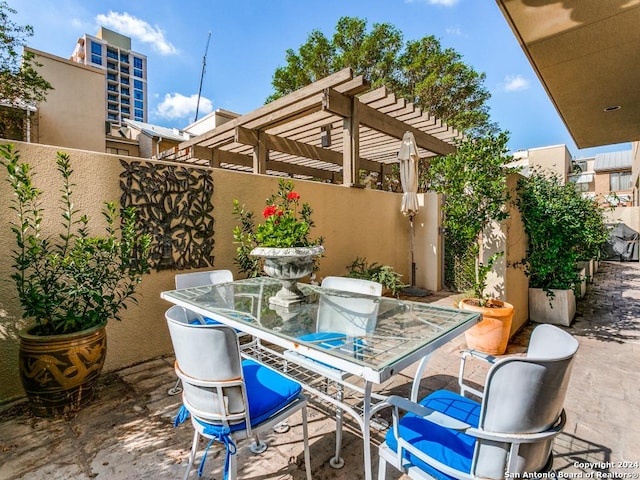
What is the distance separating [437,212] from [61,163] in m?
6.27

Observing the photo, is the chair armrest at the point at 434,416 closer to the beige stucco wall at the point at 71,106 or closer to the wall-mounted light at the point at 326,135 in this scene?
the wall-mounted light at the point at 326,135

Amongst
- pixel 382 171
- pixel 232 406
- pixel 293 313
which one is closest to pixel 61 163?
pixel 293 313

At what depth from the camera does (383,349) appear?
1509 millimetres

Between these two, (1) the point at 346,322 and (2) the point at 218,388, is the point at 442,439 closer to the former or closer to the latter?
(1) the point at 346,322

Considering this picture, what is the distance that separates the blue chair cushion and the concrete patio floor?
65cm

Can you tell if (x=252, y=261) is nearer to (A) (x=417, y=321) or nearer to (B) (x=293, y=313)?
(B) (x=293, y=313)

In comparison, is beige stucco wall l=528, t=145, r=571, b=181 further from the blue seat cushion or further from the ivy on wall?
the blue seat cushion

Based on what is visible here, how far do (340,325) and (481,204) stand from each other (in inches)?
111

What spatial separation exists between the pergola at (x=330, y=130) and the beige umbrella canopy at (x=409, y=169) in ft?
1.46

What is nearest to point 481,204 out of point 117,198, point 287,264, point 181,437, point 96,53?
point 287,264

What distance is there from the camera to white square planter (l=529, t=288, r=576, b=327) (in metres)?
4.62

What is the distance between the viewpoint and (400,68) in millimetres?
12992

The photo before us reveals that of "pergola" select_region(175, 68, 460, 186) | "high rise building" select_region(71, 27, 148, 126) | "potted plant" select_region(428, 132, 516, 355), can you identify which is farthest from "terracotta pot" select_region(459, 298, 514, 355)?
"high rise building" select_region(71, 27, 148, 126)

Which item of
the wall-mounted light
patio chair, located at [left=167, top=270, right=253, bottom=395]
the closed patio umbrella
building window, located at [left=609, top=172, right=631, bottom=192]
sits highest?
building window, located at [left=609, top=172, right=631, bottom=192]
